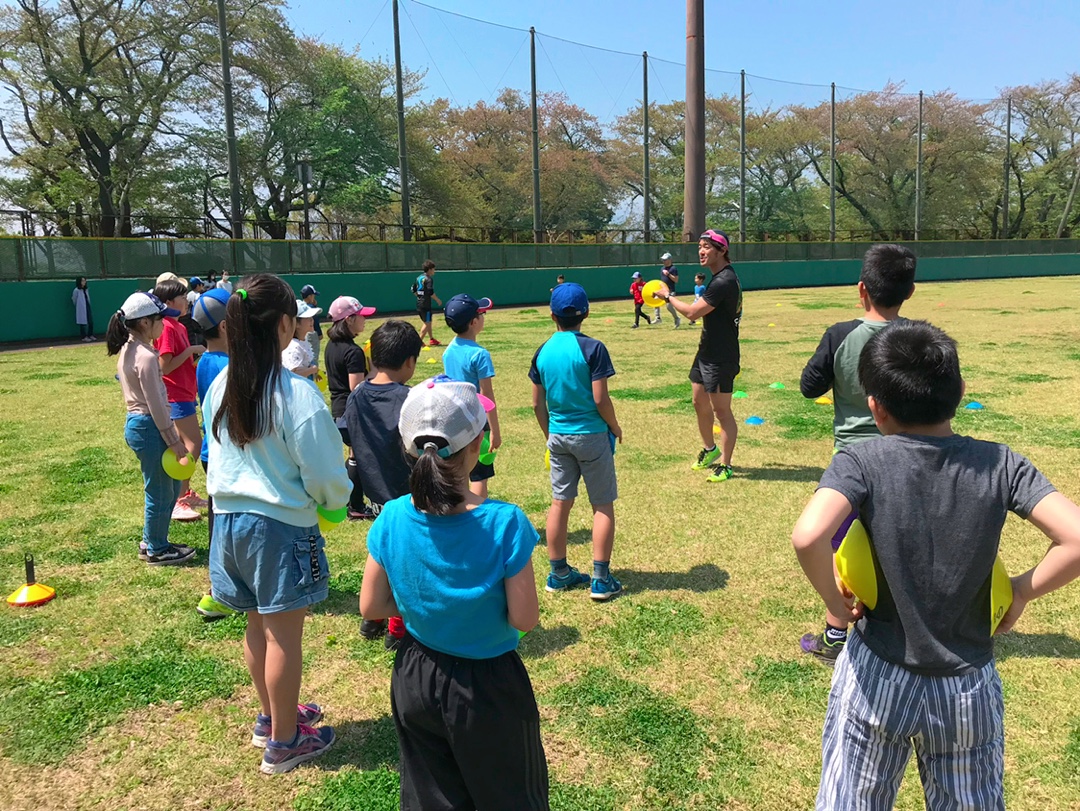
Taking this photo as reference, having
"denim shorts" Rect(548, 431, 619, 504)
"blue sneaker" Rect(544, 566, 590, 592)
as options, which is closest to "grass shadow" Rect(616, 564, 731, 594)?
"blue sneaker" Rect(544, 566, 590, 592)

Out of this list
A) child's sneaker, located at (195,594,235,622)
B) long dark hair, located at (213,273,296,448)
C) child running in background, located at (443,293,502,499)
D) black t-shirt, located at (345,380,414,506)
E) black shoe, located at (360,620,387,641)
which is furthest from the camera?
child running in background, located at (443,293,502,499)

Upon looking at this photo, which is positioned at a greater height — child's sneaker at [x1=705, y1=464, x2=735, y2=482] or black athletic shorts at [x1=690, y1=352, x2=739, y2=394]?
black athletic shorts at [x1=690, y1=352, x2=739, y2=394]

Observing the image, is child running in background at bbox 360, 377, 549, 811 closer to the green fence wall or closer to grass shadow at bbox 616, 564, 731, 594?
grass shadow at bbox 616, 564, 731, 594

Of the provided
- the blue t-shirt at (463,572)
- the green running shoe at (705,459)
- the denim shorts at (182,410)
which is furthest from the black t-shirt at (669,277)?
the blue t-shirt at (463,572)

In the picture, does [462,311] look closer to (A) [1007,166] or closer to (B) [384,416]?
(B) [384,416]

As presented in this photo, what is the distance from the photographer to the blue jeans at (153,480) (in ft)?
15.6

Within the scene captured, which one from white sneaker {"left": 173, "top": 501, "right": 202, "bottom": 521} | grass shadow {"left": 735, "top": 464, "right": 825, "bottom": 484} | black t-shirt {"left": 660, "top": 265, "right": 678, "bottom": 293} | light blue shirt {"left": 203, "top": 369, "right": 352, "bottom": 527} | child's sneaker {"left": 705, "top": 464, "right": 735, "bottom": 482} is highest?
black t-shirt {"left": 660, "top": 265, "right": 678, "bottom": 293}

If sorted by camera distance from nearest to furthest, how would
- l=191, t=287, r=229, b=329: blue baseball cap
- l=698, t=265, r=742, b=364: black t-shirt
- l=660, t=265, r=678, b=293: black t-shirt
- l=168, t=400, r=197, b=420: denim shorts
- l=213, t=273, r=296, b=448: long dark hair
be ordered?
l=213, t=273, r=296, b=448: long dark hair, l=191, t=287, r=229, b=329: blue baseball cap, l=168, t=400, r=197, b=420: denim shorts, l=698, t=265, r=742, b=364: black t-shirt, l=660, t=265, r=678, b=293: black t-shirt

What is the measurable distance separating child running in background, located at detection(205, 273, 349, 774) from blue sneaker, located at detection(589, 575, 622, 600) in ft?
6.17

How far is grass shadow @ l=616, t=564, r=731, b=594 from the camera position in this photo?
4554 mm

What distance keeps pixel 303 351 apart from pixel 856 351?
3.66 m

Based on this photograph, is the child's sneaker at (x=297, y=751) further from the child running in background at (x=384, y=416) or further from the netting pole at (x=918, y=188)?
the netting pole at (x=918, y=188)

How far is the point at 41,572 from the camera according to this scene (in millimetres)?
4980

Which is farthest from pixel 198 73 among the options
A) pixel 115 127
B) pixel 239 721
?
pixel 239 721
